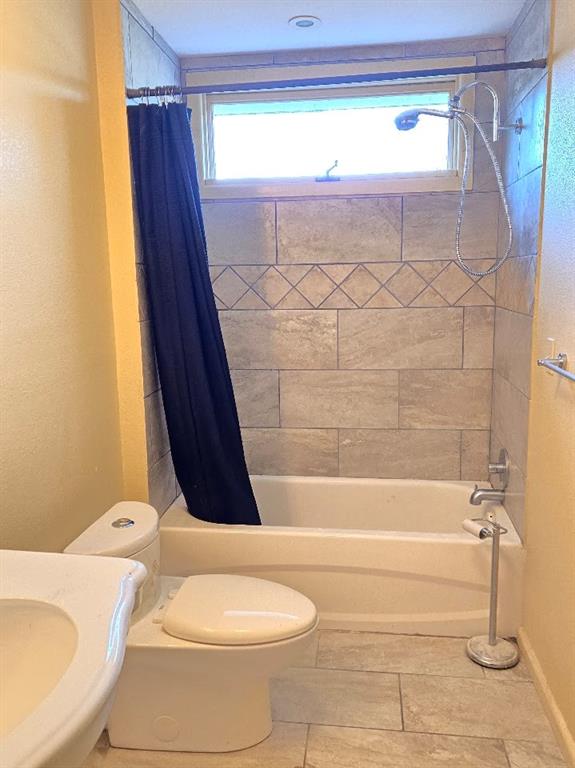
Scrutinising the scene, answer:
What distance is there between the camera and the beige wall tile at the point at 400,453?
3.07m

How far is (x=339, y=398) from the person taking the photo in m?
3.10

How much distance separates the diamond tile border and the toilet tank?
4.31ft

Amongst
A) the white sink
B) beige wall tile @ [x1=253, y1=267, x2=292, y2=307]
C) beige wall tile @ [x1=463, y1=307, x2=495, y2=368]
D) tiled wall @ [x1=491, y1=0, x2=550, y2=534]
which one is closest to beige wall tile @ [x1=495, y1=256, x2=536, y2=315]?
Answer: tiled wall @ [x1=491, y1=0, x2=550, y2=534]

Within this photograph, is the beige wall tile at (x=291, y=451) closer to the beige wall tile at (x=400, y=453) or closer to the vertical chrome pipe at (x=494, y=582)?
the beige wall tile at (x=400, y=453)

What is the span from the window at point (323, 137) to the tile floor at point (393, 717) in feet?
6.91

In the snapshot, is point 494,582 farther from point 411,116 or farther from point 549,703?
point 411,116

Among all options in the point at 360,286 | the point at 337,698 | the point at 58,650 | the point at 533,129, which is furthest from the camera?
the point at 360,286

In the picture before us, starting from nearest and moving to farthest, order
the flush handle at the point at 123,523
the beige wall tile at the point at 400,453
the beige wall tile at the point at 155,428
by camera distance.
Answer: the flush handle at the point at 123,523 < the beige wall tile at the point at 155,428 < the beige wall tile at the point at 400,453

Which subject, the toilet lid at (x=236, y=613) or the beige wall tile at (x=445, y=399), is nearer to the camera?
the toilet lid at (x=236, y=613)

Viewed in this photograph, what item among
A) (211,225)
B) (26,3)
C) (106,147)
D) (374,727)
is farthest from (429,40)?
(374,727)

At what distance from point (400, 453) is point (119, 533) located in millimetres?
1578

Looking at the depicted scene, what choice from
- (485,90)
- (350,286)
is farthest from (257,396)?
(485,90)

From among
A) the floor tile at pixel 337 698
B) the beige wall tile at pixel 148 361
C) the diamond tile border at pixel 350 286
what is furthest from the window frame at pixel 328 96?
the floor tile at pixel 337 698

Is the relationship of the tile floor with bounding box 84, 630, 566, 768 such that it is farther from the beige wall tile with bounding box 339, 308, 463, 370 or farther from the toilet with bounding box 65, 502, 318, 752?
the beige wall tile with bounding box 339, 308, 463, 370
